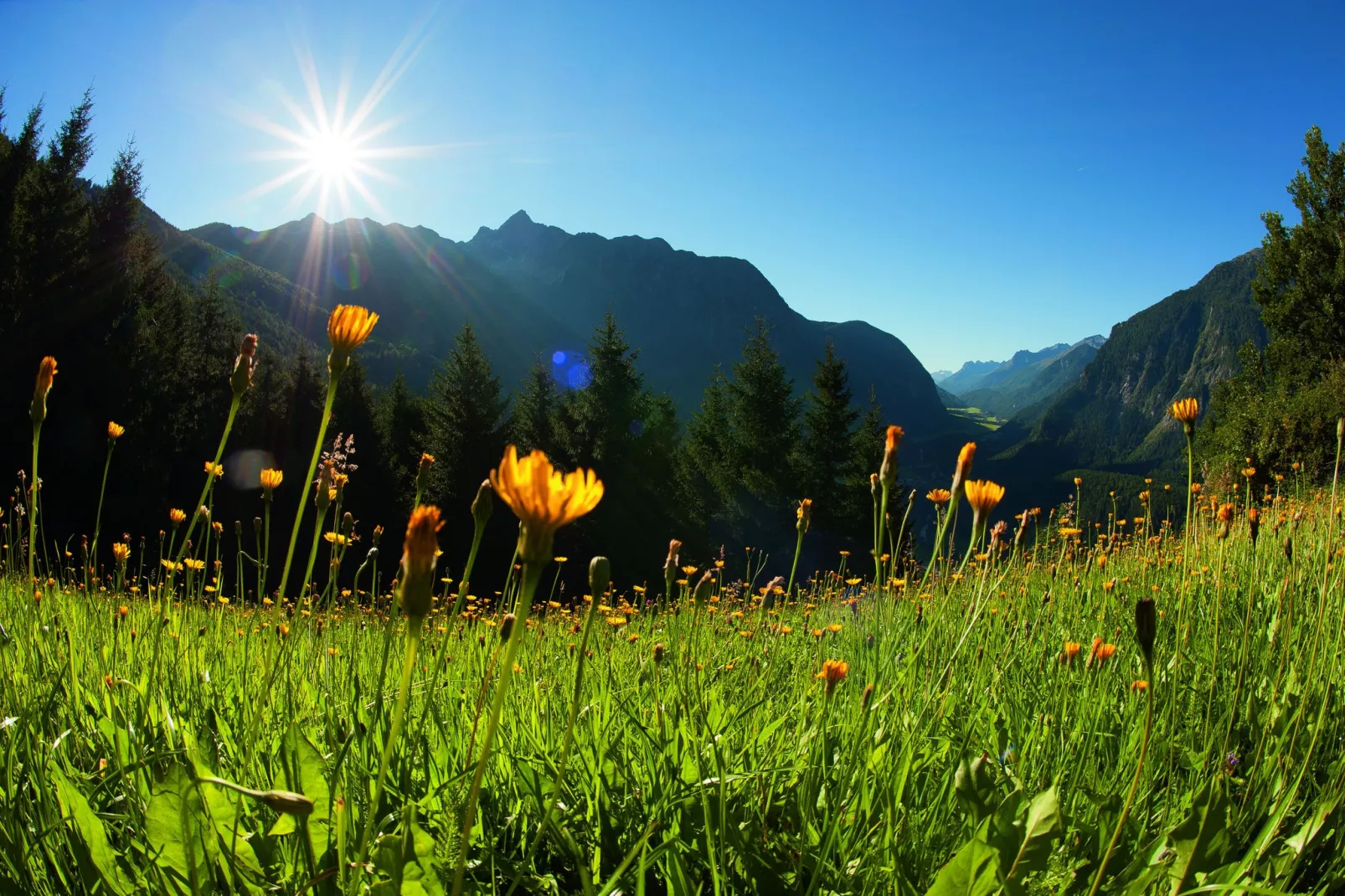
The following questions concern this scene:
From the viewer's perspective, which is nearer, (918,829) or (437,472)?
(918,829)

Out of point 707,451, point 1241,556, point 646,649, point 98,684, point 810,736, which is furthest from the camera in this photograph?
point 707,451

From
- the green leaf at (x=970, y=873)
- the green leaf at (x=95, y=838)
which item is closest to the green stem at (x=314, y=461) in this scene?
the green leaf at (x=95, y=838)

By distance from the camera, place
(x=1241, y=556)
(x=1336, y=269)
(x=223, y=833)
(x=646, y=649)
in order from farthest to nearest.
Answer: (x=1336, y=269) < (x=1241, y=556) < (x=646, y=649) < (x=223, y=833)

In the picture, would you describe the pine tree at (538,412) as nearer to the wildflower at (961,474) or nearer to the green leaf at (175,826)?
the wildflower at (961,474)

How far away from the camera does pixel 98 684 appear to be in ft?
5.77

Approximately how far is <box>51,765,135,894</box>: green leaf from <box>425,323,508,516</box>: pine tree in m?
20.8

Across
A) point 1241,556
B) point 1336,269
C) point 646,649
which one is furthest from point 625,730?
point 1336,269

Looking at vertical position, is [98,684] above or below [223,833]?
below

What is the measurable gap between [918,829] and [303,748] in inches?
41.8

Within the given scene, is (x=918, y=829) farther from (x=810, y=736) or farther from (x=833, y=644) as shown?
(x=833, y=644)

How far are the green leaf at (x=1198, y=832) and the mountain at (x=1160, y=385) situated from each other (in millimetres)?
188111

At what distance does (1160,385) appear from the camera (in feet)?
618

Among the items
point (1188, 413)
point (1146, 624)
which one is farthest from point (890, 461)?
point (1188, 413)

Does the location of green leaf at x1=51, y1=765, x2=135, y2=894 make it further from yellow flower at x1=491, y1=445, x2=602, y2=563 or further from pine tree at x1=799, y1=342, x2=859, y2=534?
pine tree at x1=799, y1=342, x2=859, y2=534
